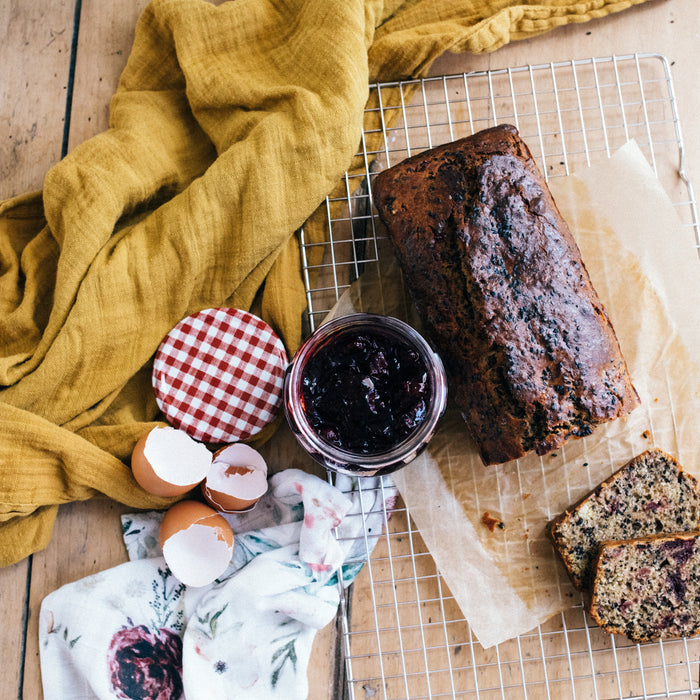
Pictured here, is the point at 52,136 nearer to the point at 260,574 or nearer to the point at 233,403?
the point at 233,403

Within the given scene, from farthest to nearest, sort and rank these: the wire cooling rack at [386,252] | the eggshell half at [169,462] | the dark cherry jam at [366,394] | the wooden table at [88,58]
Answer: the wooden table at [88,58] → the wire cooling rack at [386,252] → the eggshell half at [169,462] → the dark cherry jam at [366,394]

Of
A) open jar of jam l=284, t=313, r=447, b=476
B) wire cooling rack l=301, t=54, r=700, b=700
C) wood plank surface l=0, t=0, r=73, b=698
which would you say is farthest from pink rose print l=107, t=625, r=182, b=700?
wood plank surface l=0, t=0, r=73, b=698

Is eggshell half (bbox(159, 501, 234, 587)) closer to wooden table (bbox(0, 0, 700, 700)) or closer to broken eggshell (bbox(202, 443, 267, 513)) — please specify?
broken eggshell (bbox(202, 443, 267, 513))

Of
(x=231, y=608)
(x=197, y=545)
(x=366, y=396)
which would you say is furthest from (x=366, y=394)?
(x=231, y=608)

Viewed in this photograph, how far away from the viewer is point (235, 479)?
6.31 feet

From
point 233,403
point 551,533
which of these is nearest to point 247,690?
point 233,403

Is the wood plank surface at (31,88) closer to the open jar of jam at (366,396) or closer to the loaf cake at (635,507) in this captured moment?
the open jar of jam at (366,396)

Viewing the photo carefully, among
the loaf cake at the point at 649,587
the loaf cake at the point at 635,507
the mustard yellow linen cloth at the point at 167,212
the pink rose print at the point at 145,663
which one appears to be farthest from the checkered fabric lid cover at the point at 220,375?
the loaf cake at the point at 649,587

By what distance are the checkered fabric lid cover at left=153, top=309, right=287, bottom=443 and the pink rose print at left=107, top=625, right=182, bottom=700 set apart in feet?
2.13

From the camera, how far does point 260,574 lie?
1.99 metres

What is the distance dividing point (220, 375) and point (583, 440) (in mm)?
1156

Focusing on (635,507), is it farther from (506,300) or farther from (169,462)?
(169,462)

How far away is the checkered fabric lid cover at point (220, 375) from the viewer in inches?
79.7

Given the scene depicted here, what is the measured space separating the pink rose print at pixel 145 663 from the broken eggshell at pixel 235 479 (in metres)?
0.49
